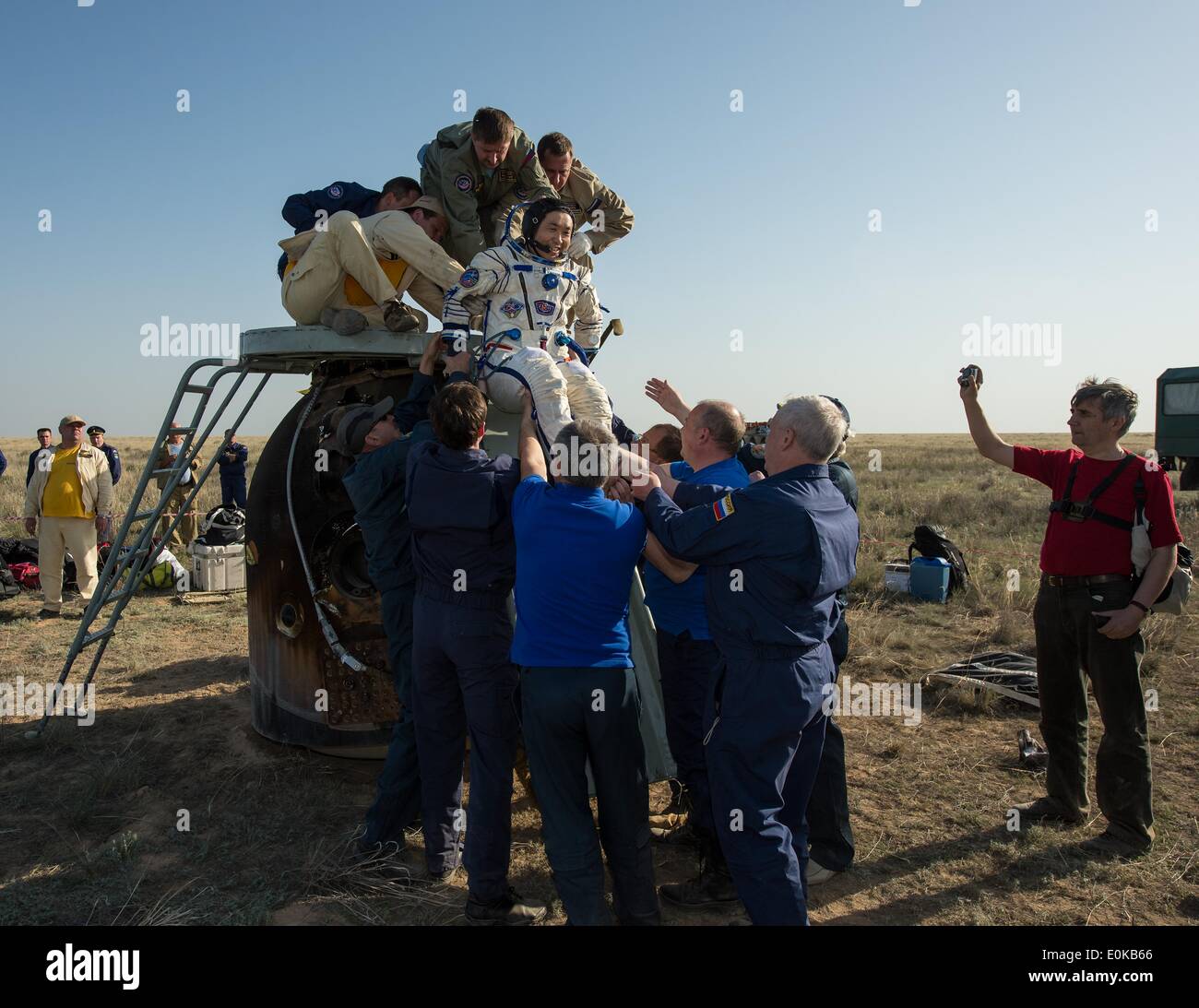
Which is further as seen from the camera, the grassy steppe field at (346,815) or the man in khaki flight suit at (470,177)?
the man in khaki flight suit at (470,177)

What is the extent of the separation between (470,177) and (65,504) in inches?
293

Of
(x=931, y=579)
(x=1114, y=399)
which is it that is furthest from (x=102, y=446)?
(x=1114, y=399)

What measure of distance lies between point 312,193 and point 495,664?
165 inches

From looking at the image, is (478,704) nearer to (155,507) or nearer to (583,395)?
(583,395)

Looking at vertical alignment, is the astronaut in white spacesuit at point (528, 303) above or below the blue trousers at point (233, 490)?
→ above

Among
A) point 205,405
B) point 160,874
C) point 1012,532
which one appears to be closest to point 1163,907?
point 160,874

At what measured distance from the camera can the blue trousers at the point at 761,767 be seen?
348 cm

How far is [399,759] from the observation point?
473cm

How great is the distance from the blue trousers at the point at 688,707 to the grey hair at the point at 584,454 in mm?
1207

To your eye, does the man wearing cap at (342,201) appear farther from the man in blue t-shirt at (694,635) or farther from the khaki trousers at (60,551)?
the khaki trousers at (60,551)

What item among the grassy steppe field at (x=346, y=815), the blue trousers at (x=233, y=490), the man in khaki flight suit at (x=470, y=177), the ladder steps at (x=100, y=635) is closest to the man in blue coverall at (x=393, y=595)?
the grassy steppe field at (x=346, y=815)

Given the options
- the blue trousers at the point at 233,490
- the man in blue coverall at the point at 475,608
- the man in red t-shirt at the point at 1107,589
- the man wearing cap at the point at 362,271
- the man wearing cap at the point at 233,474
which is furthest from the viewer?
the blue trousers at the point at 233,490

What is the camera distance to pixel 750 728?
350 centimetres

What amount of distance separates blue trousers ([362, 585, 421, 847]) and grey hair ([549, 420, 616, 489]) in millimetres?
1546
